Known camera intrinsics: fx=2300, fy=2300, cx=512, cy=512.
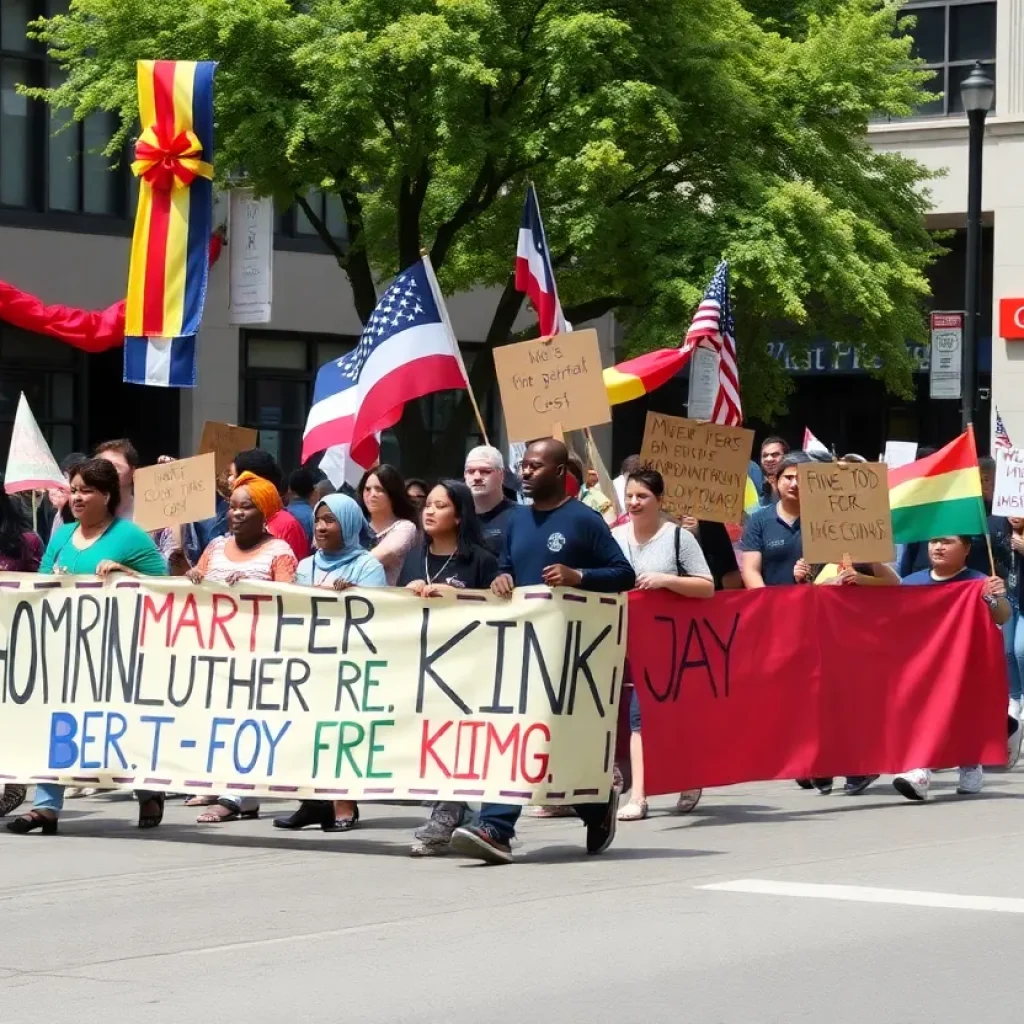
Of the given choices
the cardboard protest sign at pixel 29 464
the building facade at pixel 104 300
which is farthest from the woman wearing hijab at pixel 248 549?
the building facade at pixel 104 300

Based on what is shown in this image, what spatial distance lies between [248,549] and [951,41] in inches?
1142

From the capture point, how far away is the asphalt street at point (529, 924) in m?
→ 6.71

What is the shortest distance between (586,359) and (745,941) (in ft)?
18.5

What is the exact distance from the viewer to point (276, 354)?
34688 millimetres

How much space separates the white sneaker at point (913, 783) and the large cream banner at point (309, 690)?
2811mm

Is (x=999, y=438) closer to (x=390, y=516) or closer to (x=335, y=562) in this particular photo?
(x=390, y=516)

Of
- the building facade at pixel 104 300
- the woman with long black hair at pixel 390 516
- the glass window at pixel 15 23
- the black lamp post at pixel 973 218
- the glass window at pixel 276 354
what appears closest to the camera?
the woman with long black hair at pixel 390 516

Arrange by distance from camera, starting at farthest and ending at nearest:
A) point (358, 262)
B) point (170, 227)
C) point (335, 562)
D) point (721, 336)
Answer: point (358, 262), point (721, 336), point (170, 227), point (335, 562)

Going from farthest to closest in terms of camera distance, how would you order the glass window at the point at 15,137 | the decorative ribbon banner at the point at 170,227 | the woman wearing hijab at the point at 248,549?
1. the glass window at the point at 15,137
2. the decorative ribbon banner at the point at 170,227
3. the woman wearing hijab at the point at 248,549

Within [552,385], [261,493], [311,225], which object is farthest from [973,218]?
[261,493]

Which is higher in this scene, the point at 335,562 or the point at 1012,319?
the point at 1012,319

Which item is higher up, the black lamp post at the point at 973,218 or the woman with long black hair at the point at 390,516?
the black lamp post at the point at 973,218

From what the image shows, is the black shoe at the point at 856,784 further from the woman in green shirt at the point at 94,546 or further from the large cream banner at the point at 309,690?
the woman in green shirt at the point at 94,546

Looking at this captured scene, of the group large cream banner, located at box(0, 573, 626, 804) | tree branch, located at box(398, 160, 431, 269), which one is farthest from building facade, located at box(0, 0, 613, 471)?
large cream banner, located at box(0, 573, 626, 804)
